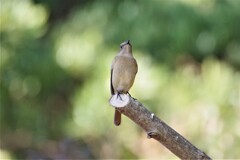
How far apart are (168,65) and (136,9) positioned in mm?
224

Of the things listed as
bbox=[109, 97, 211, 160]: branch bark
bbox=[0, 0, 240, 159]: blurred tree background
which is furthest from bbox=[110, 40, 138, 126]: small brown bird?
bbox=[0, 0, 240, 159]: blurred tree background

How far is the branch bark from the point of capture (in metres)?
0.73

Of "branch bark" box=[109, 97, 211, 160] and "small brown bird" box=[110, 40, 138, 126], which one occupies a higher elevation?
"small brown bird" box=[110, 40, 138, 126]

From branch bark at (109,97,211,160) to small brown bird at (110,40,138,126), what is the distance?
27 millimetres

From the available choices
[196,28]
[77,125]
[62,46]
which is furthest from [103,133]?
[196,28]

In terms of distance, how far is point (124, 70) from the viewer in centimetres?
75

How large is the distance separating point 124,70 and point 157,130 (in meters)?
0.06

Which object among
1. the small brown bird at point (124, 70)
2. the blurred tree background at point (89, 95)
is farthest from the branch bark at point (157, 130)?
the blurred tree background at point (89, 95)

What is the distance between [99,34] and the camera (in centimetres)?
136

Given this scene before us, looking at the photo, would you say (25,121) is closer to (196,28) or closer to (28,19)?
(28,19)

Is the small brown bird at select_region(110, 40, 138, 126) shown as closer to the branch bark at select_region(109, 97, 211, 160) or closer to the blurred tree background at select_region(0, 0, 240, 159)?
the branch bark at select_region(109, 97, 211, 160)

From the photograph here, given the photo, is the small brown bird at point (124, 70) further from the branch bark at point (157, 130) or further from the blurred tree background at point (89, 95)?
the blurred tree background at point (89, 95)

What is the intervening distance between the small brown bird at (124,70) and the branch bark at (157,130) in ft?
0.09

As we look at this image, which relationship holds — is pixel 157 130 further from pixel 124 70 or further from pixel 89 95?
pixel 89 95
